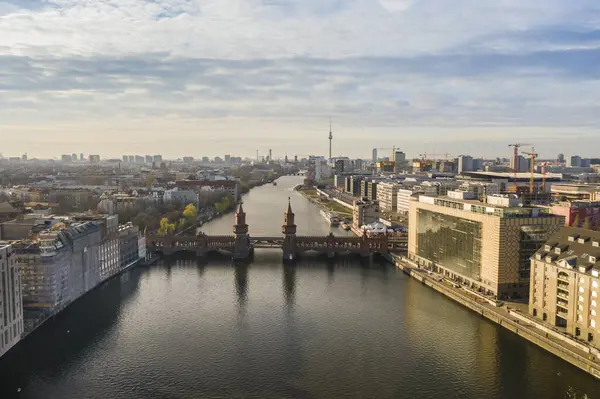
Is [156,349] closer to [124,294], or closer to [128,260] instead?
[124,294]

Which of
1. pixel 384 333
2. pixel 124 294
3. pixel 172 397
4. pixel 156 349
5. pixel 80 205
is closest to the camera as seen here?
pixel 172 397

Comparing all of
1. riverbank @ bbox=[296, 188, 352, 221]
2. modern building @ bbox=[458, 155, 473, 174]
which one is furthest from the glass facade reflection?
modern building @ bbox=[458, 155, 473, 174]

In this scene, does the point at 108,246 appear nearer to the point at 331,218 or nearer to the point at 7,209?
the point at 7,209

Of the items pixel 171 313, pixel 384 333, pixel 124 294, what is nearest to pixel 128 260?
pixel 124 294

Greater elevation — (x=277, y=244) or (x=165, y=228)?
(x=165, y=228)

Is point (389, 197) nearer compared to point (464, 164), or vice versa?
point (389, 197)

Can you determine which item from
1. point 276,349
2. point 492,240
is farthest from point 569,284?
point 276,349
